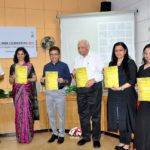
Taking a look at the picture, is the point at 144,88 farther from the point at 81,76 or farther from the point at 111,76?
the point at 81,76

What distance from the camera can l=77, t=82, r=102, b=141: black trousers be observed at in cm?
260

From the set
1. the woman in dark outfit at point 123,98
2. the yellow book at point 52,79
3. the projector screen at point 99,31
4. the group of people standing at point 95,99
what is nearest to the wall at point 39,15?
the projector screen at point 99,31

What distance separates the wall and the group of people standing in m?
1.41

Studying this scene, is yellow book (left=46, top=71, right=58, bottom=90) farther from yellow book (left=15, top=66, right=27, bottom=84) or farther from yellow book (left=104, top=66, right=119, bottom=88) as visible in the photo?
yellow book (left=104, top=66, right=119, bottom=88)

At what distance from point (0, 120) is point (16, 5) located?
238 centimetres

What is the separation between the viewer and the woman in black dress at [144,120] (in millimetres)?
1926

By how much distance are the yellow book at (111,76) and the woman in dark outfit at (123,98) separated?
0.19 feet

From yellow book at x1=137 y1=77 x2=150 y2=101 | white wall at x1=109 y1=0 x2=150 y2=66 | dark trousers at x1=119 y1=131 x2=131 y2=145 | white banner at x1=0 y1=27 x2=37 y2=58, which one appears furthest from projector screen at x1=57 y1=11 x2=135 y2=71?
yellow book at x1=137 y1=77 x2=150 y2=101

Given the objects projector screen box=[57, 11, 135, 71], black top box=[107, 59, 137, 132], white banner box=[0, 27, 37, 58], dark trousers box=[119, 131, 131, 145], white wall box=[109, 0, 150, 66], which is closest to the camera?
black top box=[107, 59, 137, 132]

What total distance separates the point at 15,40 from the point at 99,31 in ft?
5.82

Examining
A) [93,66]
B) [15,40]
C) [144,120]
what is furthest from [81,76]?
[15,40]

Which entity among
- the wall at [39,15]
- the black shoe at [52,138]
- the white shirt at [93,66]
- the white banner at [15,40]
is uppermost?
the wall at [39,15]

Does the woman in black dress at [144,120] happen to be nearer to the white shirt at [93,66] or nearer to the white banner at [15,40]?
the white shirt at [93,66]

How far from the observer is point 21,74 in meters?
2.71
